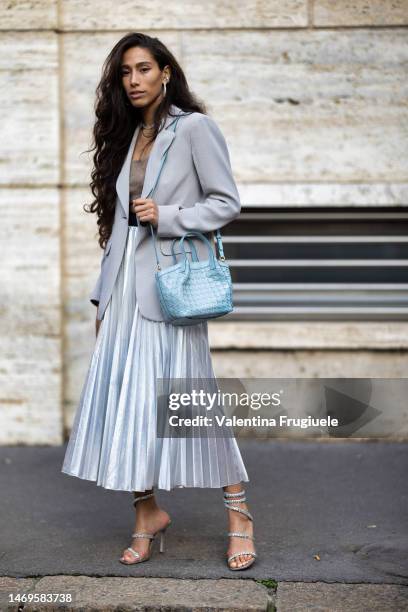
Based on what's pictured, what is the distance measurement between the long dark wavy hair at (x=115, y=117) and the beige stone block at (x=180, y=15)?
214 cm

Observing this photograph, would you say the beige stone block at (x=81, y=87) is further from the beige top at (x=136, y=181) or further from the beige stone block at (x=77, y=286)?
the beige top at (x=136, y=181)

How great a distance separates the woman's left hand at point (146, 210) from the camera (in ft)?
12.3

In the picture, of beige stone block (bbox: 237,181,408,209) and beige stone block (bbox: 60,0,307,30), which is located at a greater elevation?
beige stone block (bbox: 60,0,307,30)

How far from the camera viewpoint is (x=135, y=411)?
151 inches

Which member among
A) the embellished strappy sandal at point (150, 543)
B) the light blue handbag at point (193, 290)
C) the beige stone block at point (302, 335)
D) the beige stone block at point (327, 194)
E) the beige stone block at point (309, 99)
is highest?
the beige stone block at point (309, 99)

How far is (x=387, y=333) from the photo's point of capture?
6.14 meters

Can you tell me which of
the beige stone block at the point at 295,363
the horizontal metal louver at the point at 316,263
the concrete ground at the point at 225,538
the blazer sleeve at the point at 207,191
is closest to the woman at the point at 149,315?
the blazer sleeve at the point at 207,191

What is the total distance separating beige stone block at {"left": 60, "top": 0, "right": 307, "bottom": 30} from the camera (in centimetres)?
608

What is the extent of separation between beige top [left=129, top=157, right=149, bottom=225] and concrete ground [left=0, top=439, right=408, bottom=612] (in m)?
1.40

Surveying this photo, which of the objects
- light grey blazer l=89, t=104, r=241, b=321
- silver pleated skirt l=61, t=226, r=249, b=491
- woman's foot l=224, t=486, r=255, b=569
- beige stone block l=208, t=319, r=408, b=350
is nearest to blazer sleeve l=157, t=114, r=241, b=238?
light grey blazer l=89, t=104, r=241, b=321

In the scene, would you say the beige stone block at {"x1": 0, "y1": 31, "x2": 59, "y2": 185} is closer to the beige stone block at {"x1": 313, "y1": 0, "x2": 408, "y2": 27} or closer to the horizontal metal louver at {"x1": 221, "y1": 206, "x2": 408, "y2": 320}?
the horizontal metal louver at {"x1": 221, "y1": 206, "x2": 408, "y2": 320}

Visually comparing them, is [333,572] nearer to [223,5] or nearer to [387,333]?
[387,333]

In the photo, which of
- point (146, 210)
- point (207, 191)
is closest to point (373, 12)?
point (207, 191)

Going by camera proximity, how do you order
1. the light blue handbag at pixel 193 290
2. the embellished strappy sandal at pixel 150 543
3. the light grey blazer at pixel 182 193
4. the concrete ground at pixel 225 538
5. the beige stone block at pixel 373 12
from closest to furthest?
1. the concrete ground at pixel 225 538
2. the light blue handbag at pixel 193 290
3. the light grey blazer at pixel 182 193
4. the embellished strappy sandal at pixel 150 543
5. the beige stone block at pixel 373 12
